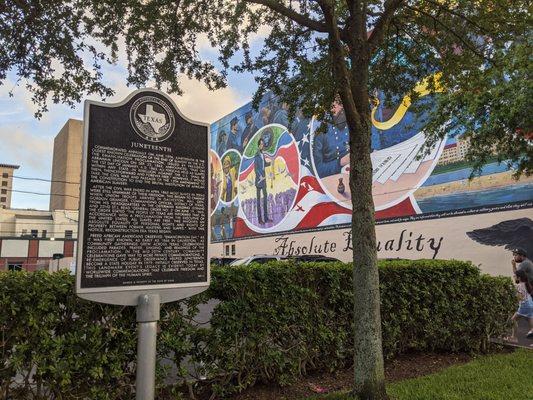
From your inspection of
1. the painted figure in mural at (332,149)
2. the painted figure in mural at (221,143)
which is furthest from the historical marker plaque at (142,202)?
the painted figure in mural at (221,143)

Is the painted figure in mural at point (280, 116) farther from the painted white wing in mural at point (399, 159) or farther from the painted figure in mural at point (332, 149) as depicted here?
the painted white wing in mural at point (399, 159)

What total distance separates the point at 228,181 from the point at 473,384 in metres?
33.5

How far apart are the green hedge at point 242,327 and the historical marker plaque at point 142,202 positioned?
29.2 inches

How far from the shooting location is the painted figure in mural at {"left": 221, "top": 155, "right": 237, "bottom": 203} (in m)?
37.6

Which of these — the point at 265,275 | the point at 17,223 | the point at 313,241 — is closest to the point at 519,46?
the point at 265,275

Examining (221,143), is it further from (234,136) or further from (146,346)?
(146,346)

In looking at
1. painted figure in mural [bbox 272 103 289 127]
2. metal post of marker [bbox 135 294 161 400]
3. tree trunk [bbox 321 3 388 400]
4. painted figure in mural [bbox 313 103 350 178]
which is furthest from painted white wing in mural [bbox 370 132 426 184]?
metal post of marker [bbox 135 294 161 400]

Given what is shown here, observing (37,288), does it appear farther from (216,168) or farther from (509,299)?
(216,168)

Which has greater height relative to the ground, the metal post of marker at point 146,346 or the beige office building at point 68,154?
the beige office building at point 68,154

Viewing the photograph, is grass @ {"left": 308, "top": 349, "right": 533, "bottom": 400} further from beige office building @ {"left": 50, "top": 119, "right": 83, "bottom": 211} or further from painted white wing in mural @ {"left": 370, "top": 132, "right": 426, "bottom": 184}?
beige office building @ {"left": 50, "top": 119, "right": 83, "bottom": 211}

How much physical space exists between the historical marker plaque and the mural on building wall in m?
4.88

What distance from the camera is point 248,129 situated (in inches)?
1396

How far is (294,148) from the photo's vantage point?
29.6 m

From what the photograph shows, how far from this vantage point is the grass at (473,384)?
529cm
